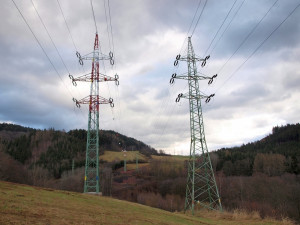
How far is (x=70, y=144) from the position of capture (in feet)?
547

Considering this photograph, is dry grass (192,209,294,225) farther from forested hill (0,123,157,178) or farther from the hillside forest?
forested hill (0,123,157,178)

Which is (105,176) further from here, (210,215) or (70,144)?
(210,215)

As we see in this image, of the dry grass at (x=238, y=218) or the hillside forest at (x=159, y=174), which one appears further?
the hillside forest at (x=159, y=174)

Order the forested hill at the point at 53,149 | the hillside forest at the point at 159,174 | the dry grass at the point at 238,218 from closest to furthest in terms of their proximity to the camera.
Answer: the dry grass at the point at 238,218, the hillside forest at the point at 159,174, the forested hill at the point at 53,149

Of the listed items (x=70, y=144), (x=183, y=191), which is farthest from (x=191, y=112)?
(x=70, y=144)

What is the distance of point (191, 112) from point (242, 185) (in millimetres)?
58124

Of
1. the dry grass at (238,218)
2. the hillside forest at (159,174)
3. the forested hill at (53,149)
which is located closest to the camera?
the dry grass at (238,218)

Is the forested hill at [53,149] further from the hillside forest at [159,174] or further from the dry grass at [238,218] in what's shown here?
the dry grass at [238,218]

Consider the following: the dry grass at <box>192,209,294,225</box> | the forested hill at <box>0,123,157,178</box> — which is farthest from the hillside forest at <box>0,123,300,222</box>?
the dry grass at <box>192,209,294,225</box>

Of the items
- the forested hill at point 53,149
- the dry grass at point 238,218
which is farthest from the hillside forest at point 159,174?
the dry grass at point 238,218

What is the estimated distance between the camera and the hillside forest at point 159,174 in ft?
232

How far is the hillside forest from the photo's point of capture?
7075cm

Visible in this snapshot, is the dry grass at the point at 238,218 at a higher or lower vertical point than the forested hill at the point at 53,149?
lower

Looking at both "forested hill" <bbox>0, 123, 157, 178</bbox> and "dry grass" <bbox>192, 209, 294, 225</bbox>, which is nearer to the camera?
"dry grass" <bbox>192, 209, 294, 225</bbox>
